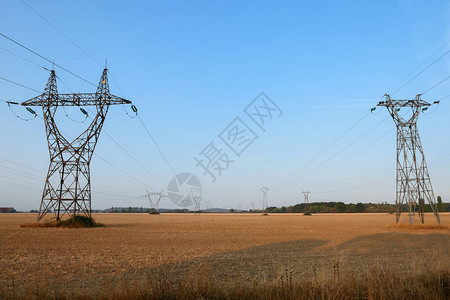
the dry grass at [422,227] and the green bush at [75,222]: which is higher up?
the green bush at [75,222]

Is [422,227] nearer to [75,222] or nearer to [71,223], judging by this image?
[75,222]

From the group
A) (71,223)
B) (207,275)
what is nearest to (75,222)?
(71,223)

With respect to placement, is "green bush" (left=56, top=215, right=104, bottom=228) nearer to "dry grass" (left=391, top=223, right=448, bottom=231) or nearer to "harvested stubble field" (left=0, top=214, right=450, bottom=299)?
"harvested stubble field" (left=0, top=214, right=450, bottom=299)

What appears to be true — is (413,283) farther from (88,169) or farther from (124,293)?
(88,169)

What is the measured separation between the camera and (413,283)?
8.95m

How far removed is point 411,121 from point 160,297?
39.9m

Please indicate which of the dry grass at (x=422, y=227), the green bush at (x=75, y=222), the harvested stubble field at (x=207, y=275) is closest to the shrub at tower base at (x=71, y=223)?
the green bush at (x=75, y=222)

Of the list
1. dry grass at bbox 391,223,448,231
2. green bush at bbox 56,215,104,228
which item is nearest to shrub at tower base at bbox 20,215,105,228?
green bush at bbox 56,215,104,228

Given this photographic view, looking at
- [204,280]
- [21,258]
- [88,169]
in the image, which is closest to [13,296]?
[204,280]

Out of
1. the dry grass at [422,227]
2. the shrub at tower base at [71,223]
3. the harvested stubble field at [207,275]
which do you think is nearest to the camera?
the harvested stubble field at [207,275]

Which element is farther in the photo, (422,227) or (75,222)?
(75,222)

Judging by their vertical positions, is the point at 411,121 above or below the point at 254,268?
above

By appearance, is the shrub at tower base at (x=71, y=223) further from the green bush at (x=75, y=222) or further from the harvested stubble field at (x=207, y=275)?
the harvested stubble field at (x=207, y=275)

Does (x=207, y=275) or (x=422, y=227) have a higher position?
(x=207, y=275)
